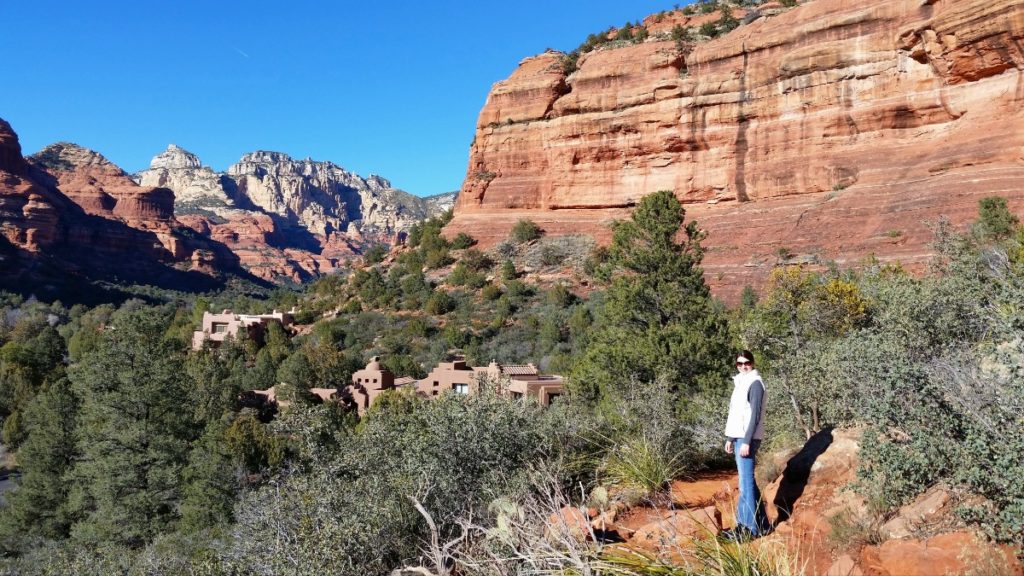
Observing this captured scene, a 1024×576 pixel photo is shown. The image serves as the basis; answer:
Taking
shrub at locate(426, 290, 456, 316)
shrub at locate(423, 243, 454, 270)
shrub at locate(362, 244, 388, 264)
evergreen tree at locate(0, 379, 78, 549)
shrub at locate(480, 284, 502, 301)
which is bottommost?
evergreen tree at locate(0, 379, 78, 549)

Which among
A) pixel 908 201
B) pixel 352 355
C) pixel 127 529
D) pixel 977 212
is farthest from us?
pixel 352 355

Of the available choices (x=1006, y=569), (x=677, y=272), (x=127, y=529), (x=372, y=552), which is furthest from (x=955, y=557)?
(x=127, y=529)

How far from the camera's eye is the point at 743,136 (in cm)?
3662

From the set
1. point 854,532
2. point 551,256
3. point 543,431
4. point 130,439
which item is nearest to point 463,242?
point 551,256

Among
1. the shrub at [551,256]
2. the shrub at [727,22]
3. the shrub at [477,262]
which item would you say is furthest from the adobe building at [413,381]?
the shrub at [727,22]

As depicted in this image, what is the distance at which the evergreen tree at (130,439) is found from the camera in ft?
47.0

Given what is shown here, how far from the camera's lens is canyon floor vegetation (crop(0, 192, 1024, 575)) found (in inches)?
139

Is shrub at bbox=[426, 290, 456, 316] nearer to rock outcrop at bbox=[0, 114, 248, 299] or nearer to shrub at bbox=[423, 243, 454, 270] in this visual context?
shrub at bbox=[423, 243, 454, 270]

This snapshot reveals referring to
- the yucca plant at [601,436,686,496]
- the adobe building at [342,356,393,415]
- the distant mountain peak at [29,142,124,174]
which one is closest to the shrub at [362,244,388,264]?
the adobe building at [342,356,393,415]

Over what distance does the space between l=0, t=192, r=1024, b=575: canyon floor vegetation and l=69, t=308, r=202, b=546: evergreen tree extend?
0.19 feet

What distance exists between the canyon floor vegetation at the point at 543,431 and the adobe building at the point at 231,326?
7712 millimetres

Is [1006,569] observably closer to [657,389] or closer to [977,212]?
[657,389]

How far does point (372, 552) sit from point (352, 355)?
29.4m

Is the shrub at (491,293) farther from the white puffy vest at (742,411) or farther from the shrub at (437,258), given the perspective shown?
the white puffy vest at (742,411)
